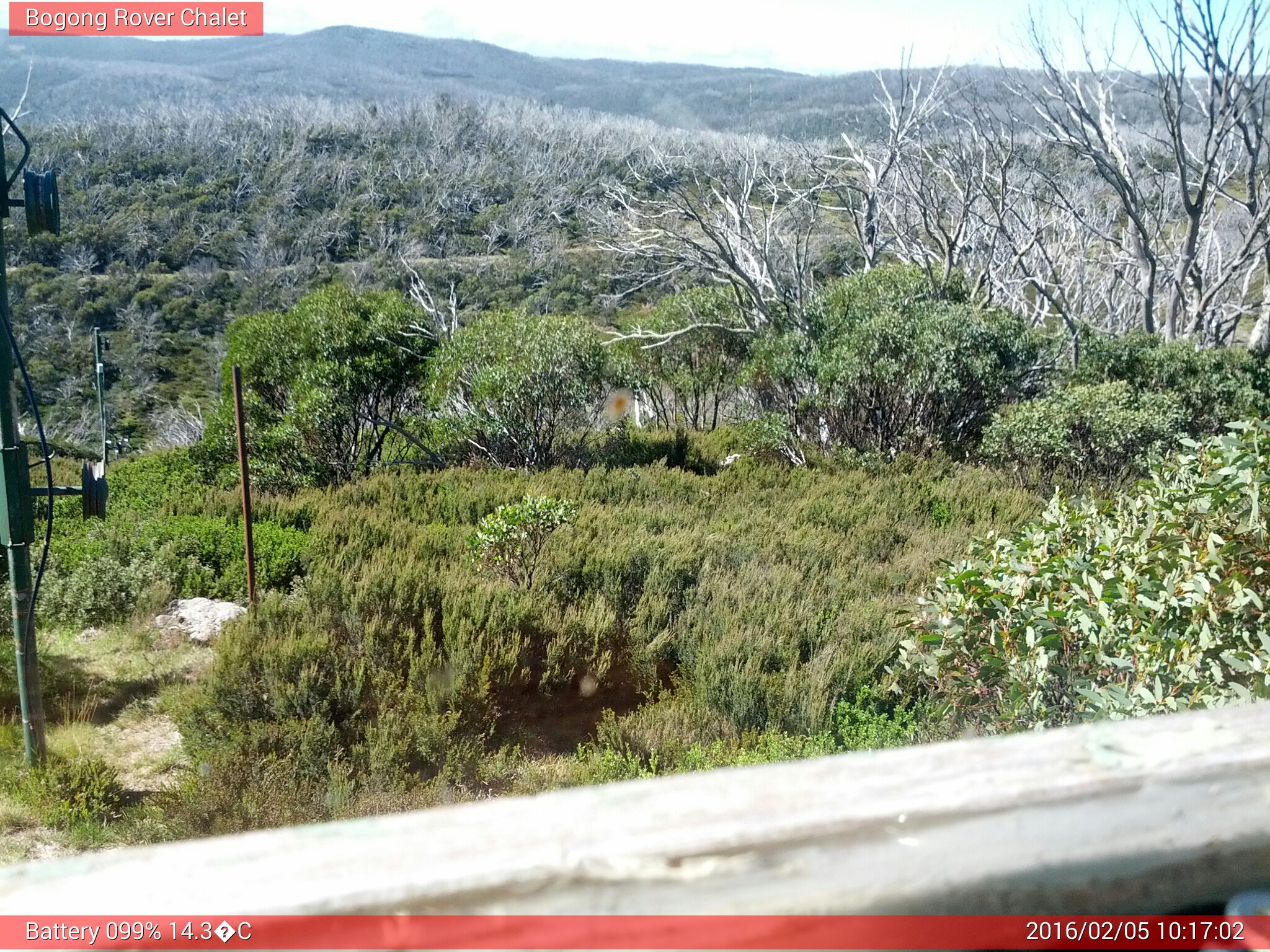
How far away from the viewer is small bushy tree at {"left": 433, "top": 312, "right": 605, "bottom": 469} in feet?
40.5

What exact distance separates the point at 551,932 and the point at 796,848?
0.17 m

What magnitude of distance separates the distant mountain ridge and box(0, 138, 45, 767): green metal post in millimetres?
38094

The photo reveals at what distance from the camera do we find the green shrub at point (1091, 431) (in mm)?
10078

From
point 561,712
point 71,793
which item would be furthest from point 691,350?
point 71,793

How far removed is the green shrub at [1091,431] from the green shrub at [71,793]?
356 inches

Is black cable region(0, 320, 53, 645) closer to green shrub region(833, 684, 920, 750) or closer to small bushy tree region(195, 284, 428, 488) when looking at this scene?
green shrub region(833, 684, 920, 750)

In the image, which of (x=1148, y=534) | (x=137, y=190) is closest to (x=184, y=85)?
(x=137, y=190)

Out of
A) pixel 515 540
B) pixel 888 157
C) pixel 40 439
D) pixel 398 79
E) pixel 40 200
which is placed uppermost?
pixel 398 79

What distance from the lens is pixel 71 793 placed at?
171 inches

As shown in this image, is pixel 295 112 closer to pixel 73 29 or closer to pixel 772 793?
pixel 73 29

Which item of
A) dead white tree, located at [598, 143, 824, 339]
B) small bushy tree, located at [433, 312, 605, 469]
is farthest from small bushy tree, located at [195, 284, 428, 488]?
dead white tree, located at [598, 143, 824, 339]

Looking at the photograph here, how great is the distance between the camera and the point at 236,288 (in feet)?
112

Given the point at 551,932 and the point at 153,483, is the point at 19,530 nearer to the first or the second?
the point at 551,932

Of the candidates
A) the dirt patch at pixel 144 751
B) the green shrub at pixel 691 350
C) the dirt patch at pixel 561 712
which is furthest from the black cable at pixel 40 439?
the green shrub at pixel 691 350
